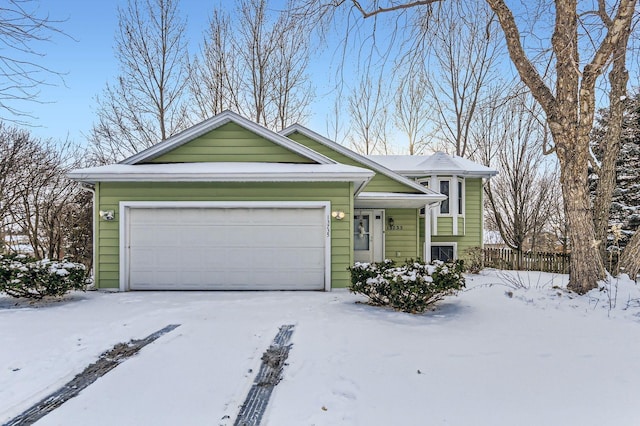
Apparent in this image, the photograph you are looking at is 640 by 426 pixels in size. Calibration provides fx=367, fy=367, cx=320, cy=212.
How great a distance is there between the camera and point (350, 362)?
3754 mm

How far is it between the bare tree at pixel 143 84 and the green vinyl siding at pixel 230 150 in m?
8.82

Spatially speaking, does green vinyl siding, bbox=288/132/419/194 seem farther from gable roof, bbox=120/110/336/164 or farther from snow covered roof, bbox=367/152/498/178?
gable roof, bbox=120/110/336/164

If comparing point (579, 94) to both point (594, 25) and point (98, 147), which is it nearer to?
point (594, 25)

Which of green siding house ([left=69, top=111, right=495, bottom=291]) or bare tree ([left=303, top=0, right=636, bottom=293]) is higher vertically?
bare tree ([left=303, top=0, right=636, bottom=293])

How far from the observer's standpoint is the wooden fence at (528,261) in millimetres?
12297

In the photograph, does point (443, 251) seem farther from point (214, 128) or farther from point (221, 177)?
point (214, 128)

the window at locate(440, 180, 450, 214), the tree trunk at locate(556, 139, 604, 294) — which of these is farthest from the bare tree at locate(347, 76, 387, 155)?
the tree trunk at locate(556, 139, 604, 294)

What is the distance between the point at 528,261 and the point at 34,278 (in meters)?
14.3

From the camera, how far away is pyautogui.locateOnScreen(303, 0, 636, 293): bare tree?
21.4 feet

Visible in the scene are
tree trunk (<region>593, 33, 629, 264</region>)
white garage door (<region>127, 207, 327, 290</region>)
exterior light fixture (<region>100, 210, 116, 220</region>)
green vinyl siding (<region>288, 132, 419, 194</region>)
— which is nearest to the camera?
exterior light fixture (<region>100, 210, 116, 220</region>)

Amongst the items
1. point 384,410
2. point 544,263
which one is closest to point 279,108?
point 544,263

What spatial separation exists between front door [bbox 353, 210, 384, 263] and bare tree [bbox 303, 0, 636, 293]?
6.05 meters

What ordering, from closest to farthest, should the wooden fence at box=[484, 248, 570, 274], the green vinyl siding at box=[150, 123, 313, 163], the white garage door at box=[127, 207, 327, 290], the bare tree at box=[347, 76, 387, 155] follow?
the white garage door at box=[127, 207, 327, 290]
the green vinyl siding at box=[150, 123, 313, 163]
the wooden fence at box=[484, 248, 570, 274]
the bare tree at box=[347, 76, 387, 155]

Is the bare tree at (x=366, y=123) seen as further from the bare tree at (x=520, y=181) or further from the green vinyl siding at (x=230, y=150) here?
the green vinyl siding at (x=230, y=150)
